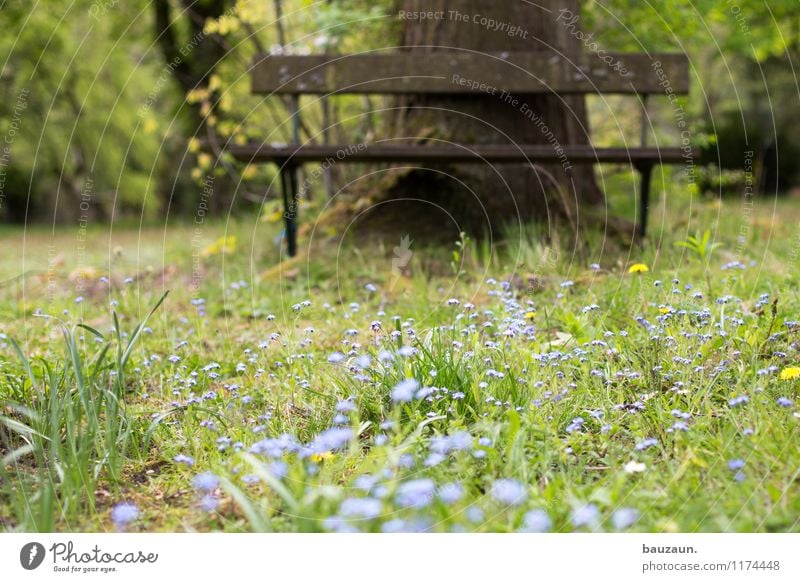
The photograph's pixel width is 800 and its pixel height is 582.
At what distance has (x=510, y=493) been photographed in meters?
1.84

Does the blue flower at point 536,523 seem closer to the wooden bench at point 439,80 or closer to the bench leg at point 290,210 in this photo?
the wooden bench at point 439,80

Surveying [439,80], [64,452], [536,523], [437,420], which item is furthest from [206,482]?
[439,80]

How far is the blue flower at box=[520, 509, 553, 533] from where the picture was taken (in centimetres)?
179

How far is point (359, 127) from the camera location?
675 centimetres

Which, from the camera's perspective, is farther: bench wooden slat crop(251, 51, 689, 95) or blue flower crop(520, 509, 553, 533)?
bench wooden slat crop(251, 51, 689, 95)

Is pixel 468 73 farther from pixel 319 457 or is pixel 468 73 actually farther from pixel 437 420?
pixel 319 457

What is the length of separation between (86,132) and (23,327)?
503 inches

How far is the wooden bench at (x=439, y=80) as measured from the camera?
430 cm

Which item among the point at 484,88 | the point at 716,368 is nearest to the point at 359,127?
the point at 484,88

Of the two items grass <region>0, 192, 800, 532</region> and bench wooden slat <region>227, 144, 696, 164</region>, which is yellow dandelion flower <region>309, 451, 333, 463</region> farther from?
bench wooden slat <region>227, 144, 696, 164</region>

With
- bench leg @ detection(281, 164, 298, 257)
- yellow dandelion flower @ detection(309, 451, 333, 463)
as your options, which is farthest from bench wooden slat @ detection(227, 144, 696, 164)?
yellow dandelion flower @ detection(309, 451, 333, 463)

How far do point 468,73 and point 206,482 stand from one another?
3.22 m

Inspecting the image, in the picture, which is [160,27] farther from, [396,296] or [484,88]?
[396,296]

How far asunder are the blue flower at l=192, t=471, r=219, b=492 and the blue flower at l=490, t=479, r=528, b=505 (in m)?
0.69
